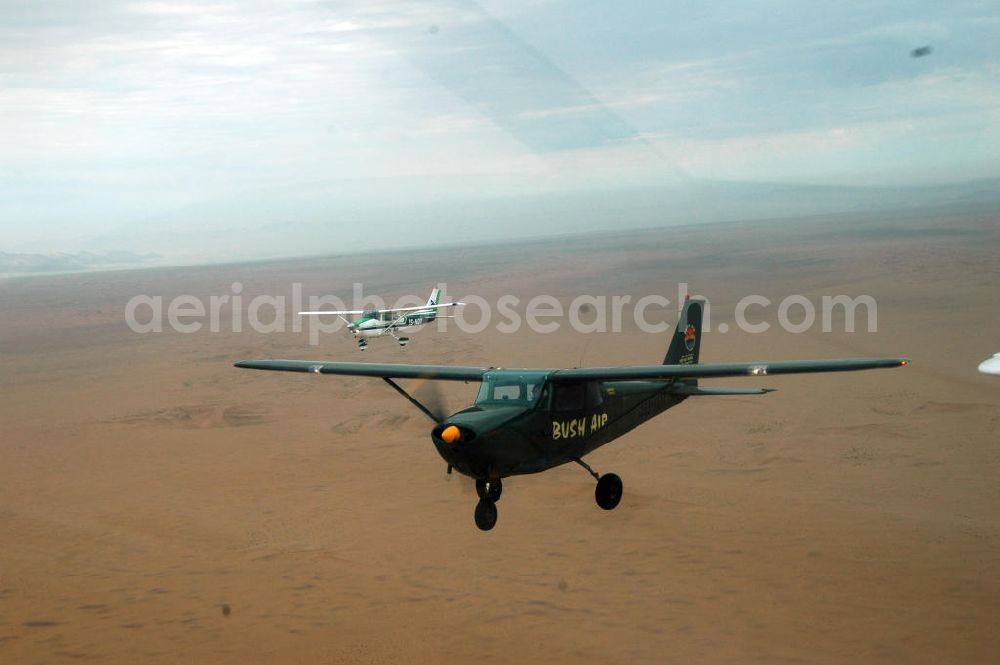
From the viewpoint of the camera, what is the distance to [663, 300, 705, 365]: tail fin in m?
24.1

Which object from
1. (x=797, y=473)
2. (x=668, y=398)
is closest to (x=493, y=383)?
(x=668, y=398)

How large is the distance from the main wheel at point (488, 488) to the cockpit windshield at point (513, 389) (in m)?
1.60

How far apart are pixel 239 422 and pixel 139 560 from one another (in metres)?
17.9

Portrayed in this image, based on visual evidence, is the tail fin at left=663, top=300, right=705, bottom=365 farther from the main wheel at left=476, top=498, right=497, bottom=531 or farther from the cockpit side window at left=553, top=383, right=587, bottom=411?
the main wheel at left=476, top=498, right=497, bottom=531

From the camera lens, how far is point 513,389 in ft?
59.9

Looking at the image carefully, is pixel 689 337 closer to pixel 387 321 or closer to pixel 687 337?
pixel 687 337

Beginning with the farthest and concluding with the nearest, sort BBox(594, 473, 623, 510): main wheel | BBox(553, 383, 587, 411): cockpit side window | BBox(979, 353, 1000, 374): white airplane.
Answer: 1. BBox(979, 353, 1000, 374): white airplane
2. BBox(594, 473, 623, 510): main wheel
3. BBox(553, 383, 587, 411): cockpit side window

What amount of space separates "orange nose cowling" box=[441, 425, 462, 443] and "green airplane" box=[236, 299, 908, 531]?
19mm

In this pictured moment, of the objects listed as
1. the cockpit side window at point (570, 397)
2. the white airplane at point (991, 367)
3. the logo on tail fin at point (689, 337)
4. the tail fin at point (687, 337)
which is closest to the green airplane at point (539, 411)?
the cockpit side window at point (570, 397)

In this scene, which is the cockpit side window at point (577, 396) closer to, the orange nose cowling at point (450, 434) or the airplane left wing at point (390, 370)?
the airplane left wing at point (390, 370)

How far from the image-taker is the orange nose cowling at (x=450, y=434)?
53.5 ft

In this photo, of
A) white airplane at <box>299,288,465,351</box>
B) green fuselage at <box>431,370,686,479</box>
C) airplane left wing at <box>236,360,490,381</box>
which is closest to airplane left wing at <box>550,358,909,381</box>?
green fuselage at <box>431,370,686,479</box>

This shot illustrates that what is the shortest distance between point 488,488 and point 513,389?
214cm

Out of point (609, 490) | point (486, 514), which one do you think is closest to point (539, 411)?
point (486, 514)
